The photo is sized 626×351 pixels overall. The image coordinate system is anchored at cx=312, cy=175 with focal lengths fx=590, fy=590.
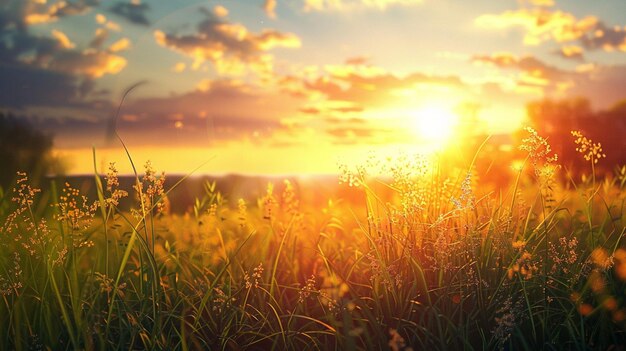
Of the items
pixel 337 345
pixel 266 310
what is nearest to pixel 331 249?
pixel 266 310

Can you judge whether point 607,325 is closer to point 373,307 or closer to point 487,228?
point 487,228

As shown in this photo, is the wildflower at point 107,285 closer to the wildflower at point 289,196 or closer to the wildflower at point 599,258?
the wildflower at point 289,196

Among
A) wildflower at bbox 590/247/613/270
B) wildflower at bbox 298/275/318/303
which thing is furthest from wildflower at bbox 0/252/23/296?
wildflower at bbox 590/247/613/270

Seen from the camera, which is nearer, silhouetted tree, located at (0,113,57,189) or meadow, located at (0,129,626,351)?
meadow, located at (0,129,626,351)

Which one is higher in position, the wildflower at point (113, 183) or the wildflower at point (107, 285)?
the wildflower at point (113, 183)

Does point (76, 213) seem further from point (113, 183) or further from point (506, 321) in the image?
point (506, 321)

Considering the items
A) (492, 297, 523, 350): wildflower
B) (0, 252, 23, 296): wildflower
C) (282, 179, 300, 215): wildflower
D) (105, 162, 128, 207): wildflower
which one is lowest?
(492, 297, 523, 350): wildflower

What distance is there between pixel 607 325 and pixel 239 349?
2.39 meters

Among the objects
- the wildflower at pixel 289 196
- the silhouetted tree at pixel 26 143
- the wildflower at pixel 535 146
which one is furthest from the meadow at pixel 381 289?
the silhouetted tree at pixel 26 143

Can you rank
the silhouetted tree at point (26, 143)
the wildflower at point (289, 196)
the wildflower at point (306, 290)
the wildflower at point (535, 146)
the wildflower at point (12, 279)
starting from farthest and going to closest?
the silhouetted tree at point (26, 143) < the wildflower at point (289, 196) < the wildflower at point (12, 279) < the wildflower at point (535, 146) < the wildflower at point (306, 290)

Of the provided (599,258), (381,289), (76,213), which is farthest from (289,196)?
(599,258)

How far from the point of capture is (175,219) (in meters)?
7.07

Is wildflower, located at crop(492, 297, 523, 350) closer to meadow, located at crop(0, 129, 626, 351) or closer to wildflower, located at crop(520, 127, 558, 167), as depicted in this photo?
meadow, located at crop(0, 129, 626, 351)

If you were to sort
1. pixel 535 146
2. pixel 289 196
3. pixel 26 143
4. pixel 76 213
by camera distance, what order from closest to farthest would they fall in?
pixel 76 213 < pixel 535 146 < pixel 289 196 < pixel 26 143
